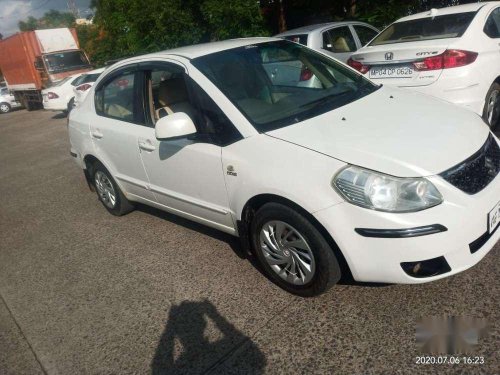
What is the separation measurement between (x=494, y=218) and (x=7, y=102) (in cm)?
2689

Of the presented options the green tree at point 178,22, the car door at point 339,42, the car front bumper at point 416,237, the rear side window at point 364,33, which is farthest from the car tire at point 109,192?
the green tree at point 178,22

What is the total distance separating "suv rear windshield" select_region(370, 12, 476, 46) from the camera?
498cm

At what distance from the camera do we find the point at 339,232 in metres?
2.46

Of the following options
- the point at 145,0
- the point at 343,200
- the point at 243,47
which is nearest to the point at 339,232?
the point at 343,200

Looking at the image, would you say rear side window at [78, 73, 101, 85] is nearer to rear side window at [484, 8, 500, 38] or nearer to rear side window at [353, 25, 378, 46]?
rear side window at [353, 25, 378, 46]

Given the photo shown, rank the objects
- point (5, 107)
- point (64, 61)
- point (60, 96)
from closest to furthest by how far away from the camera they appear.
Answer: point (60, 96), point (64, 61), point (5, 107)

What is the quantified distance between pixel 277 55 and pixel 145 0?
39.3 feet

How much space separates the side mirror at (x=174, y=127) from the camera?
3.03 m

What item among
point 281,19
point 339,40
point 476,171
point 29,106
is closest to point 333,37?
point 339,40

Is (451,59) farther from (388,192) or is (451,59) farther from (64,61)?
(64,61)

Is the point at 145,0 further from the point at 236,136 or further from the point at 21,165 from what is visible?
the point at 236,136

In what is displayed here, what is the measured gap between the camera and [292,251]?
282 cm

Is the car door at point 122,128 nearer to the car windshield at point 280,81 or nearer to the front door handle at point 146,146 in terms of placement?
the front door handle at point 146,146

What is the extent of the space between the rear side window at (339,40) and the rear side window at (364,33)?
0.37 metres
